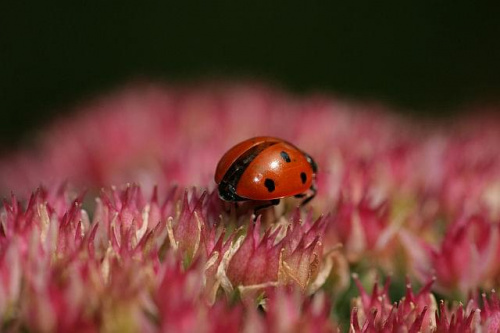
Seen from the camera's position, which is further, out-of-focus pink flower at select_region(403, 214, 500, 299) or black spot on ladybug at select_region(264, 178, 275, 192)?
out-of-focus pink flower at select_region(403, 214, 500, 299)

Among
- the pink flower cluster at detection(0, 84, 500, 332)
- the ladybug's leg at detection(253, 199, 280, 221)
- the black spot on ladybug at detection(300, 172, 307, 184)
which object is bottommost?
the pink flower cluster at detection(0, 84, 500, 332)

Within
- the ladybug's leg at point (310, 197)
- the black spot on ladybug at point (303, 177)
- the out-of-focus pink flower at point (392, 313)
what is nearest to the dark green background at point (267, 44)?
the ladybug's leg at point (310, 197)

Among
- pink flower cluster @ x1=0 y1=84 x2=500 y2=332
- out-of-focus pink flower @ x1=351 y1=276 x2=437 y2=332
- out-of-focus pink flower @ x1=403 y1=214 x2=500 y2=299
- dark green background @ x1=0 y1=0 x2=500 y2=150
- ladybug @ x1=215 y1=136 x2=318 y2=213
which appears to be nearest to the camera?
pink flower cluster @ x1=0 y1=84 x2=500 y2=332

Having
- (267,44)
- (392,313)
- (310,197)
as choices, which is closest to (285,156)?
(310,197)

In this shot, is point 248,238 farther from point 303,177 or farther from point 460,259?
point 460,259

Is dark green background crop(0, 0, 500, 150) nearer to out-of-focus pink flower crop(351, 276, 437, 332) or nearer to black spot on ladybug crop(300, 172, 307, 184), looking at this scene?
black spot on ladybug crop(300, 172, 307, 184)

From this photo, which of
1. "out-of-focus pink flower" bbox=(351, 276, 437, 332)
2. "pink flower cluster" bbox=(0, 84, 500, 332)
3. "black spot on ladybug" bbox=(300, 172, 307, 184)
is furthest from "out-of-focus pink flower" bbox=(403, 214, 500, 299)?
"black spot on ladybug" bbox=(300, 172, 307, 184)

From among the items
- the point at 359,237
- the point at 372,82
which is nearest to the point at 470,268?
the point at 359,237

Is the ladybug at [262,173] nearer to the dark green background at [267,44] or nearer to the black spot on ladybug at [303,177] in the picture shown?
the black spot on ladybug at [303,177]
